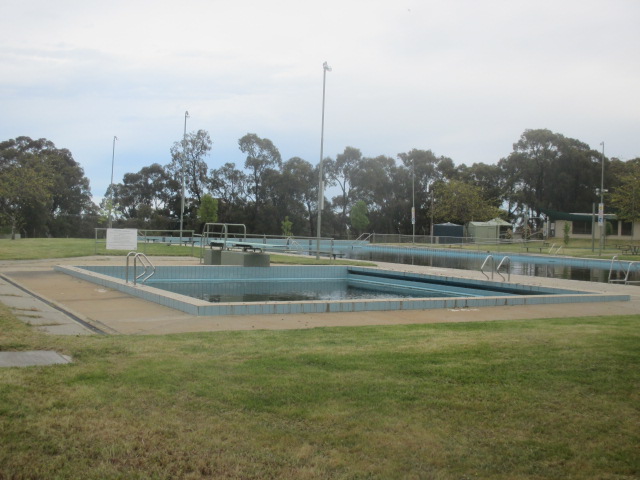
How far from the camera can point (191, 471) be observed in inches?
124

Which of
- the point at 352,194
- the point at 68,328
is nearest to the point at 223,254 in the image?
the point at 68,328

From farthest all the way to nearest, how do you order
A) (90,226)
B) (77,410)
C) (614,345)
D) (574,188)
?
(574,188), (90,226), (614,345), (77,410)

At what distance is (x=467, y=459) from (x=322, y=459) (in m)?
0.83

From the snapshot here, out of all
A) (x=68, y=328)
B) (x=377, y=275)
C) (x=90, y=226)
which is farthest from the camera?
(x=90, y=226)

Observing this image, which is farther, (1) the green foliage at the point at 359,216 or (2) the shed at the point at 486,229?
(1) the green foliage at the point at 359,216

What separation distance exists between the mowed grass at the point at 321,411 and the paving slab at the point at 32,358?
161 millimetres

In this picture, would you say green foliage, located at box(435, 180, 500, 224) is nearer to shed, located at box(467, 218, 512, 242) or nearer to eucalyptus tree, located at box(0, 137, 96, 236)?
shed, located at box(467, 218, 512, 242)

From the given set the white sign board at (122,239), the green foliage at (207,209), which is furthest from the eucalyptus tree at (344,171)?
the white sign board at (122,239)

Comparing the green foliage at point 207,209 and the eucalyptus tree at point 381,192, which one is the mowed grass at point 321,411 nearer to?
the green foliage at point 207,209

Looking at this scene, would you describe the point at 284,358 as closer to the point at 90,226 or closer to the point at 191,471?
the point at 191,471

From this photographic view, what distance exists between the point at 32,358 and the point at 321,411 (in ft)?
9.13

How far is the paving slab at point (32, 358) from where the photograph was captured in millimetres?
4938

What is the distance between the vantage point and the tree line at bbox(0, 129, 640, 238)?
51.2 meters

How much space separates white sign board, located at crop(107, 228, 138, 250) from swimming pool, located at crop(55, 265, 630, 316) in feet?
12.1
